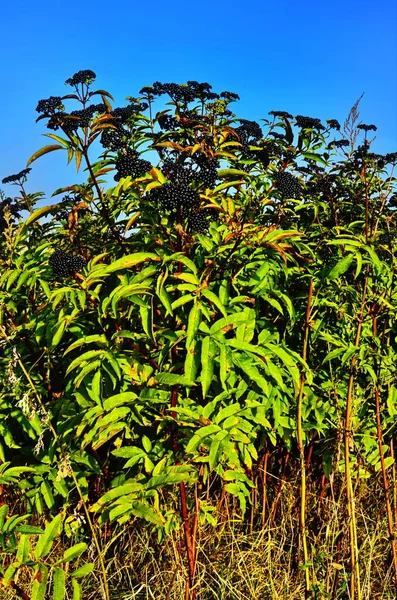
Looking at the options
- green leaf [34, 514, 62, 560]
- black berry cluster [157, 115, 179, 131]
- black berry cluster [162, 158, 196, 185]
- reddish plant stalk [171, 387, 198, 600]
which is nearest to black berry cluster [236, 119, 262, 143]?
black berry cluster [157, 115, 179, 131]

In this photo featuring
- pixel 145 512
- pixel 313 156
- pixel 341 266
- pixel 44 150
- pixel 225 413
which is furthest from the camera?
pixel 313 156

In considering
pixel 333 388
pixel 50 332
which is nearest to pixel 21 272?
pixel 50 332

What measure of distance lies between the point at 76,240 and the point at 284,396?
5.00 feet

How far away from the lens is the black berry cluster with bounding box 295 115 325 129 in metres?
3.44

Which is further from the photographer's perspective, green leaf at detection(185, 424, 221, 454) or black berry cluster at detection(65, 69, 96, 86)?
black berry cluster at detection(65, 69, 96, 86)

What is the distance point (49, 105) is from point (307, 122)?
1.55 m

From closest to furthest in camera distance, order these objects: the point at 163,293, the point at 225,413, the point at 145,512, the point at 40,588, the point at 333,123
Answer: the point at 40,588 → the point at 145,512 → the point at 163,293 → the point at 225,413 → the point at 333,123

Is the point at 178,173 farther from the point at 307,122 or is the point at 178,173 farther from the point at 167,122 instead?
the point at 307,122

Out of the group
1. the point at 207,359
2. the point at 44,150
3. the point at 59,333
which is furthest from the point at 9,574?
the point at 44,150

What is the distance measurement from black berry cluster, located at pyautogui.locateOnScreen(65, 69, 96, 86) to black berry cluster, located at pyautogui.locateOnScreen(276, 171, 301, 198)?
1.14 m

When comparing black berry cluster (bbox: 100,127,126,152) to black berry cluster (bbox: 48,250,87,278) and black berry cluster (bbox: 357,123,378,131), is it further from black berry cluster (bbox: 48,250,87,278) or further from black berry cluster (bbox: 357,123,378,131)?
black berry cluster (bbox: 357,123,378,131)

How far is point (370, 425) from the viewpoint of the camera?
11.9 feet

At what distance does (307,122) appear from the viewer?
3.45 m

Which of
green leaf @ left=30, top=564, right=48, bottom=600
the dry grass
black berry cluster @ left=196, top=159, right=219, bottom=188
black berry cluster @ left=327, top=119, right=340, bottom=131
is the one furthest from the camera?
black berry cluster @ left=327, top=119, right=340, bottom=131
